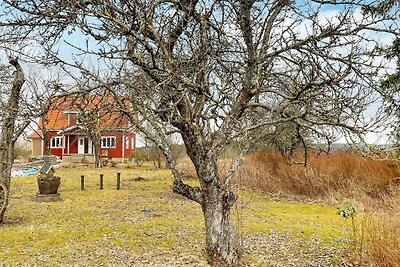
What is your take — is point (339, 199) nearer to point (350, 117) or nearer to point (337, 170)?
point (337, 170)

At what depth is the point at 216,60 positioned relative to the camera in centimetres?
452

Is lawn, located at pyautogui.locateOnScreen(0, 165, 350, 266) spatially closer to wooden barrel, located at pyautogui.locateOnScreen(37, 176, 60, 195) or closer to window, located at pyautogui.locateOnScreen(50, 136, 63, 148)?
wooden barrel, located at pyautogui.locateOnScreen(37, 176, 60, 195)

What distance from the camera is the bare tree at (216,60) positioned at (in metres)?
3.79

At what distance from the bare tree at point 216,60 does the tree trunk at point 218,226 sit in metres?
0.01

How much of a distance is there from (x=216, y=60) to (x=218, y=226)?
195 centimetres

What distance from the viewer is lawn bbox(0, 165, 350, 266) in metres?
5.02

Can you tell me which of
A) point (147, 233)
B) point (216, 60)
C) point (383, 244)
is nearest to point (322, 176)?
point (147, 233)

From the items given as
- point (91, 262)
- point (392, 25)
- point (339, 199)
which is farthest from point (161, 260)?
point (339, 199)

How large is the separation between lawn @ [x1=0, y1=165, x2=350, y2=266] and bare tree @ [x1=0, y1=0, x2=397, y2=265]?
1070 millimetres

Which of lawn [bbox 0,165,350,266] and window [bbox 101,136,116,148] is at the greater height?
window [bbox 101,136,116,148]

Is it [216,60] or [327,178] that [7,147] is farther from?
[327,178]

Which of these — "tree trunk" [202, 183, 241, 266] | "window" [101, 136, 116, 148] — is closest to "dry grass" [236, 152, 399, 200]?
"window" [101, 136, 116, 148]

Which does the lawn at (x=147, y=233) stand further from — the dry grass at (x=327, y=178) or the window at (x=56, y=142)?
the window at (x=56, y=142)

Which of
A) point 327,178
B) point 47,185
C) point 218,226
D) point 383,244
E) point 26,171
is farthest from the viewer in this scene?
point 26,171
